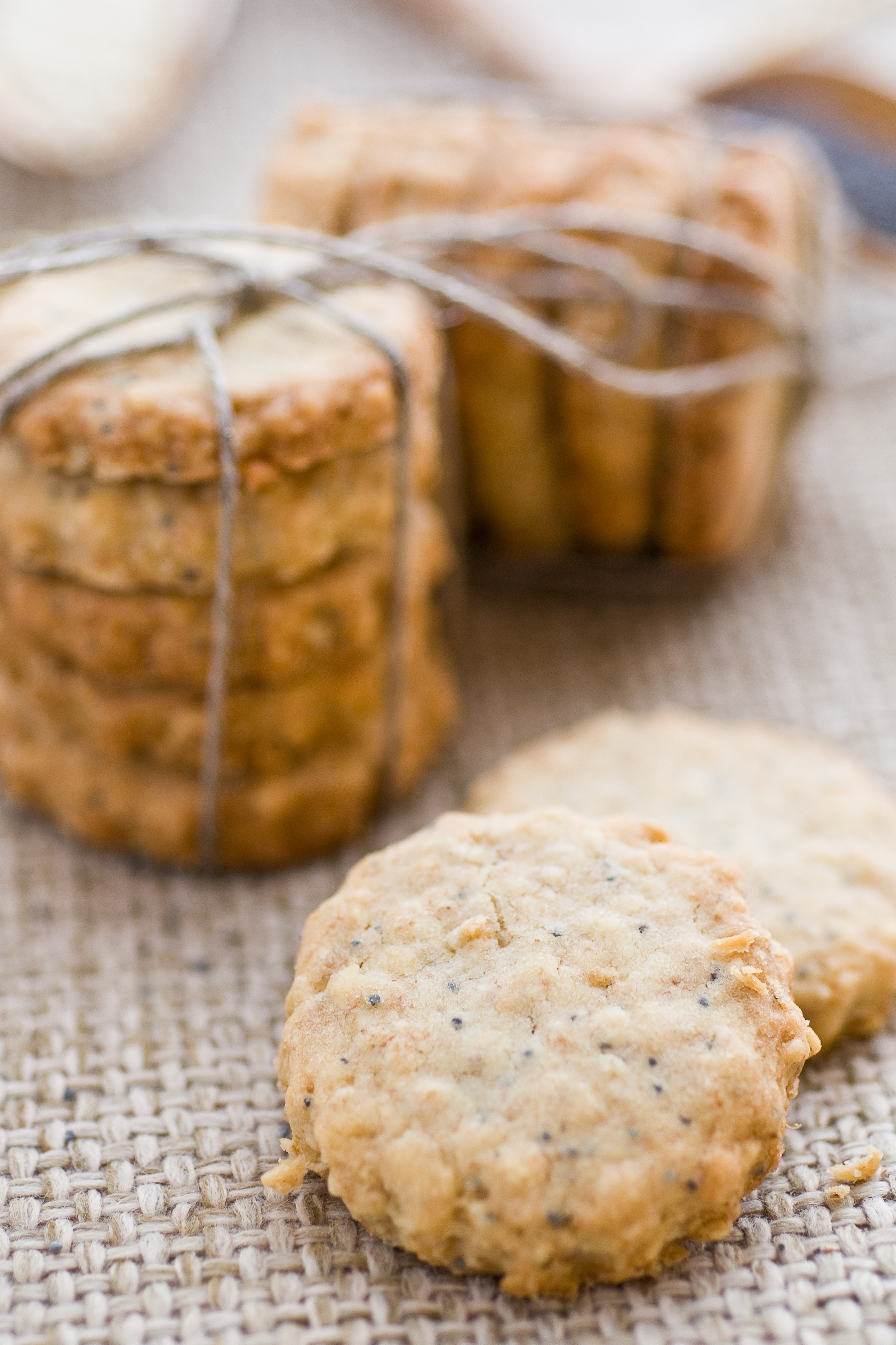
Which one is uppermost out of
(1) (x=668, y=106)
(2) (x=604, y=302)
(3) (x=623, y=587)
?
(1) (x=668, y=106)

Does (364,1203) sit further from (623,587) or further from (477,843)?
(623,587)

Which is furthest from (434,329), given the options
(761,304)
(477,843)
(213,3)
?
(213,3)

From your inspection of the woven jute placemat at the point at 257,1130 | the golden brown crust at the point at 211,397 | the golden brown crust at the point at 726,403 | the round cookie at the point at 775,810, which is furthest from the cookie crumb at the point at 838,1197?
the golden brown crust at the point at 726,403

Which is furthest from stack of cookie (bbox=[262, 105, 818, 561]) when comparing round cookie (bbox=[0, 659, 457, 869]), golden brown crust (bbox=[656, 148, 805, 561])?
round cookie (bbox=[0, 659, 457, 869])

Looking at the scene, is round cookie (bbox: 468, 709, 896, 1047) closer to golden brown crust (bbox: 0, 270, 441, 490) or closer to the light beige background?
the light beige background

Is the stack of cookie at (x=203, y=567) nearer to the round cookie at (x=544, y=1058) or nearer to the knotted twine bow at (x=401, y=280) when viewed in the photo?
the knotted twine bow at (x=401, y=280)

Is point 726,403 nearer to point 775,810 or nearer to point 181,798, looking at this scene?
point 775,810
